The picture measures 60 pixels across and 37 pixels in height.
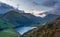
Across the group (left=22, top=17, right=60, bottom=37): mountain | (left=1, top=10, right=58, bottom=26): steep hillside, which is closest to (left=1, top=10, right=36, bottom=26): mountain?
(left=1, top=10, right=58, bottom=26): steep hillside

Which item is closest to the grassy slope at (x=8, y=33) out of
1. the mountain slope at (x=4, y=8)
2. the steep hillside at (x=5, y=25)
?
the steep hillside at (x=5, y=25)

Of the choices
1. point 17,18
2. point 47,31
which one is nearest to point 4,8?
point 17,18

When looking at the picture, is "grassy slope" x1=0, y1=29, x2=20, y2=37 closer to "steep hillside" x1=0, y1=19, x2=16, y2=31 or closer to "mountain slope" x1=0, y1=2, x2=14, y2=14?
"steep hillside" x1=0, y1=19, x2=16, y2=31

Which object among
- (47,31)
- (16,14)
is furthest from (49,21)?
(16,14)

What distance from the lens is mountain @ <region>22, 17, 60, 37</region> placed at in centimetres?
127

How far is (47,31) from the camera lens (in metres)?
1.28

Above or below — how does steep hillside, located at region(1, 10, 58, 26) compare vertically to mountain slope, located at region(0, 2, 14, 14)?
below

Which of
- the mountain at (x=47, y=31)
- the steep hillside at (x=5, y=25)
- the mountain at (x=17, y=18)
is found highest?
the mountain at (x=17, y=18)

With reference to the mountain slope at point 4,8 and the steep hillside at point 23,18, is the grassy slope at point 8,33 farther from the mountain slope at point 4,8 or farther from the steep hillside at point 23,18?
the mountain slope at point 4,8

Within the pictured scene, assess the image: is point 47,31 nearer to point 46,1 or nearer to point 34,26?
point 34,26

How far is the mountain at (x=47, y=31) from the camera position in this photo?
127cm

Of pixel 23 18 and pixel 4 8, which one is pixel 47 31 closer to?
pixel 23 18

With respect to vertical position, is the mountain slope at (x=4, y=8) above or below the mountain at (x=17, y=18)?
above

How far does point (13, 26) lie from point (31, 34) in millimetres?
171
